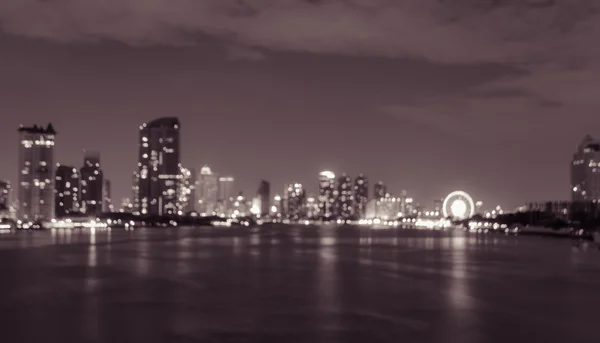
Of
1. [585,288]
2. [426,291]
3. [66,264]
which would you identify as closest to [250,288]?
[426,291]

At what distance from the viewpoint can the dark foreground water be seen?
27641mm

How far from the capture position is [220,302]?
119ft

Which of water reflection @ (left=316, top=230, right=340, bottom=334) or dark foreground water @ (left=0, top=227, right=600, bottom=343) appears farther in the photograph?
water reflection @ (left=316, top=230, right=340, bottom=334)

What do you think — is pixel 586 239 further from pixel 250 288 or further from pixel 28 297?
pixel 28 297

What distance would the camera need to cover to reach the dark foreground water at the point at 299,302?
27.6 m

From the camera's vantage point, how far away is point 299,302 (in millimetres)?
36625

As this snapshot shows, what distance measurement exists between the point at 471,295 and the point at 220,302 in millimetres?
13554

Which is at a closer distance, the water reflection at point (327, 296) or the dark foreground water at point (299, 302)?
the dark foreground water at point (299, 302)

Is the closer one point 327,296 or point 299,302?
point 299,302

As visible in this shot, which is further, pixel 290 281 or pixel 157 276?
pixel 157 276

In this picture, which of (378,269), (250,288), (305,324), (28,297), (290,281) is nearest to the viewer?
(305,324)

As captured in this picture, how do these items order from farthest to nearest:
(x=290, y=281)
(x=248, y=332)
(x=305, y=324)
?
(x=290, y=281) → (x=305, y=324) → (x=248, y=332)

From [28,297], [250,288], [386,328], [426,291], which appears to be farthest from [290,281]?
[386,328]

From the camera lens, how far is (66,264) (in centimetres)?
6291
